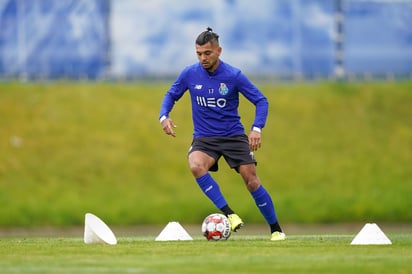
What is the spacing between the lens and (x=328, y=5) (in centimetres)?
4791

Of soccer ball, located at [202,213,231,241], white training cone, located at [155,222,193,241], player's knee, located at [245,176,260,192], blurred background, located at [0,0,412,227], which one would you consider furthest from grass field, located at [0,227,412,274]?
blurred background, located at [0,0,412,227]

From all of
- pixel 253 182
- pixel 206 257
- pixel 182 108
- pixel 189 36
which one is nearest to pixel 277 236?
pixel 253 182

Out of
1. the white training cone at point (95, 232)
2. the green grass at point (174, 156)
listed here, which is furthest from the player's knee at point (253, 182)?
the green grass at point (174, 156)

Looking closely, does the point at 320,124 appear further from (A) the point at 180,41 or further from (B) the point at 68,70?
(B) the point at 68,70

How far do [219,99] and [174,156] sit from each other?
76.6 feet

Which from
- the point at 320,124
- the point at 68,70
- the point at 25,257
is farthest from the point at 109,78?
the point at 25,257

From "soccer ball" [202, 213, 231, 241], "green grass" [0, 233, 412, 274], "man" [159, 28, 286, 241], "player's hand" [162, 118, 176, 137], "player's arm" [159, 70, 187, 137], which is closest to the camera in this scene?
"green grass" [0, 233, 412, 274]

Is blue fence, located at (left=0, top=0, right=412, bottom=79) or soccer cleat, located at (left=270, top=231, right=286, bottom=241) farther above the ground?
blue fence, located at (left=0, top=0, right=412, bottom=79)

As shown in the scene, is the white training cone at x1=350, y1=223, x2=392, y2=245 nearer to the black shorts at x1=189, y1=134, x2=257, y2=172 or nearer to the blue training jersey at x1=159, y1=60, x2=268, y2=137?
the black shorts at x1=189, y1=134, x2=257, y2=172

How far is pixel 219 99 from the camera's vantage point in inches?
715

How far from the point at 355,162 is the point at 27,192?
1031 centimetres

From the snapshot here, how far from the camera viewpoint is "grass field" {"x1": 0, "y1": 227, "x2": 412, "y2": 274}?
13.4m

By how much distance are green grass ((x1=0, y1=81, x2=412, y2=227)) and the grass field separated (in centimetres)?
2044

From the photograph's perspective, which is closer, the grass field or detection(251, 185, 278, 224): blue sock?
the grass field
